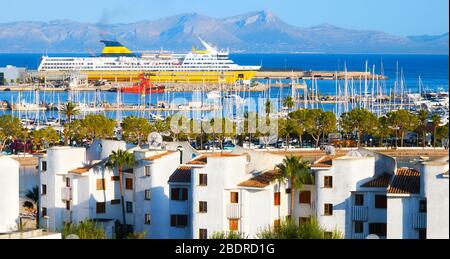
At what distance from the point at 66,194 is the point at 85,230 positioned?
1.42 metres

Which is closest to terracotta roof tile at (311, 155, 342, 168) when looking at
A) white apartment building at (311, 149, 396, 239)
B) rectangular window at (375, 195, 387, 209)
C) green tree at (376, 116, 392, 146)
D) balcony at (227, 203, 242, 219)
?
white apartment building at (311, 149, 396, 239)

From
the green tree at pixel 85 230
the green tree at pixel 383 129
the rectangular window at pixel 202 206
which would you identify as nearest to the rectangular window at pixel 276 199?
the rectangular window at pixel 202 206

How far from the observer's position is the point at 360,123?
23391mm

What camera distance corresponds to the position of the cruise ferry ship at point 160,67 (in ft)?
192

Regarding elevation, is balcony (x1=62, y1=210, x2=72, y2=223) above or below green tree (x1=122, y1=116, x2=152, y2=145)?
above

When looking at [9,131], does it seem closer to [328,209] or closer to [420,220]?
[328,209]

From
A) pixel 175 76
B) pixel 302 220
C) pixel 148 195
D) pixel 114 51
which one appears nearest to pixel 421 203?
pixel 302 220

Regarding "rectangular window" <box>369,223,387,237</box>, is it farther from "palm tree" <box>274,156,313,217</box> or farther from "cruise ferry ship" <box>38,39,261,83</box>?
"cruise ferry ship" <box>38,39,261,83</box>

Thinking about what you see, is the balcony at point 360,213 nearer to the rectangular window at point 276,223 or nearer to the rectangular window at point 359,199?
the rectangular window at point 359,199

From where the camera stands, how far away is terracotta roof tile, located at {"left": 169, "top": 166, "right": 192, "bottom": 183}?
9.21 meters

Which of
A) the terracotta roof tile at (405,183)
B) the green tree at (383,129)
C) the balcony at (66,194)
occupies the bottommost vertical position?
the green tree at (383,129)

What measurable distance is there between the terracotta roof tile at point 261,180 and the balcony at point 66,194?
1.84m

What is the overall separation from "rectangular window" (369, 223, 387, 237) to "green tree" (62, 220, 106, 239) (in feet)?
6.60
